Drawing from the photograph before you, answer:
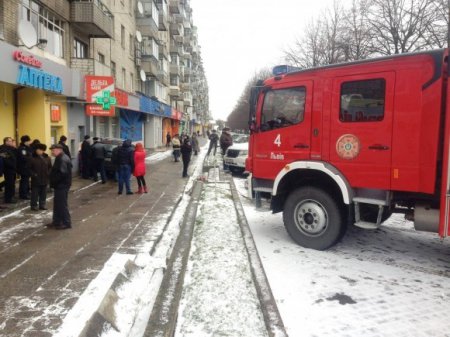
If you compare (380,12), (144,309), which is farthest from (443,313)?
(380,12)

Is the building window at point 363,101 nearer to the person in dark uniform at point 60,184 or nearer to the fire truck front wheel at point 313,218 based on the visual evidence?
the fire truck front wheel at point 313,218

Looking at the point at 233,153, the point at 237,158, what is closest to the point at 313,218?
the point at 237,158

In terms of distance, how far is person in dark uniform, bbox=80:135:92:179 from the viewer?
1577 centimetres

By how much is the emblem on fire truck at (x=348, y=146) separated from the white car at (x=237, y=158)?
37.8 ft

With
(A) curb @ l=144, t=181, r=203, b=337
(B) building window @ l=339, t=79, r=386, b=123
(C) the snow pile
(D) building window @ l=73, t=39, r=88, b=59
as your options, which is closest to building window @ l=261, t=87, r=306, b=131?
(B) building window @ l=339, t=79, r=386, b=123

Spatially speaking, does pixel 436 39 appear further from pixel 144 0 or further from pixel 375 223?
pixel 144 0

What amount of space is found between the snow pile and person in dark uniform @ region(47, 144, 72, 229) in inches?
105

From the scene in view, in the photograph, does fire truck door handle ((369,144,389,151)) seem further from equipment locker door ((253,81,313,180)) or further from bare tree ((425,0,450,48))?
bare tree ((425,0,450,48))

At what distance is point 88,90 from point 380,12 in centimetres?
1617

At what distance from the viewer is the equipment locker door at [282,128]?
22.1 feet

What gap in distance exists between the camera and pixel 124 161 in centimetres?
1262

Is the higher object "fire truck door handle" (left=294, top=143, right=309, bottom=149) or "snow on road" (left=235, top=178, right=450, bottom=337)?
"fire truck door handle" (left=294, top=143, right=309, bottom=149)

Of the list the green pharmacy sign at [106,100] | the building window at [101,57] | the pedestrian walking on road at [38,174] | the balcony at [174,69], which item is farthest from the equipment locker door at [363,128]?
the balcony at [174,69]

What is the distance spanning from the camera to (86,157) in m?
15.9
